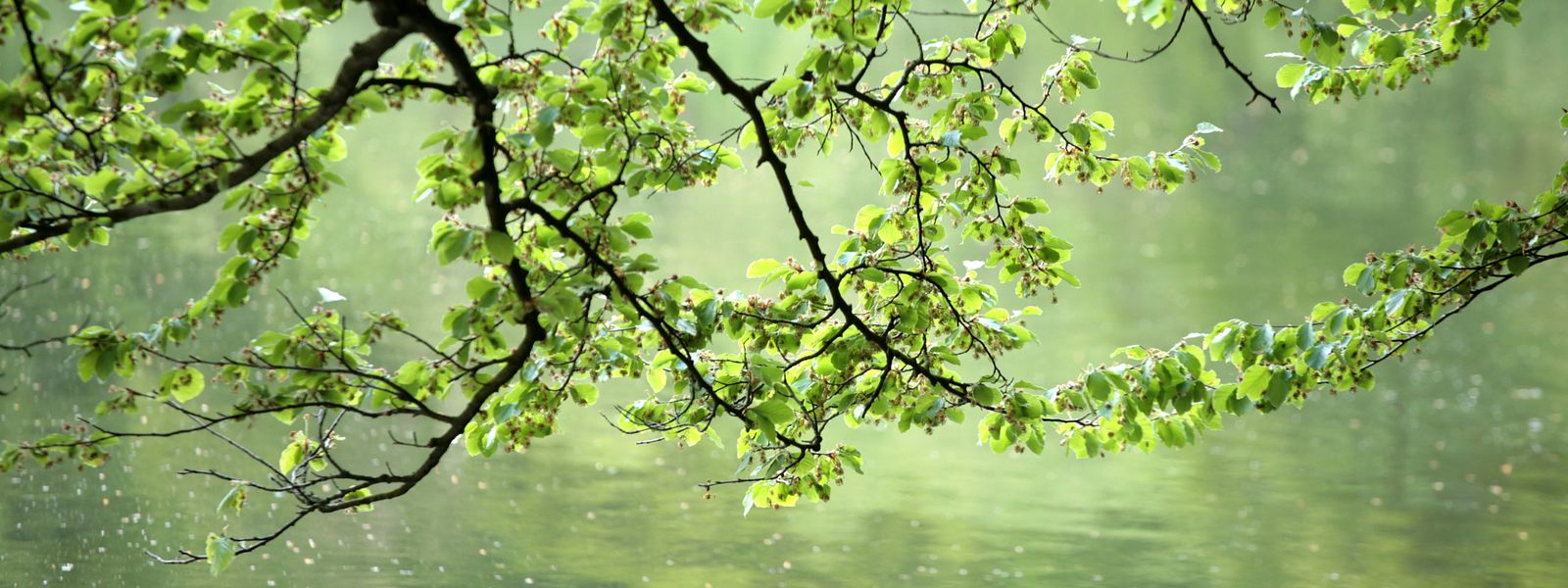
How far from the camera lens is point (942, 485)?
904cm

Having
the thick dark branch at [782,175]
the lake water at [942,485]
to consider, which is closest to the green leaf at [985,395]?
the thick dark branch at [782,175]

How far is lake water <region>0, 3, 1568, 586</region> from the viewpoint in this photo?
7520 millimetres

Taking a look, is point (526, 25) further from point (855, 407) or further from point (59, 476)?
point (855, 407)

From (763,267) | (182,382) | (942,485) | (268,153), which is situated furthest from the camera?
(942,485)

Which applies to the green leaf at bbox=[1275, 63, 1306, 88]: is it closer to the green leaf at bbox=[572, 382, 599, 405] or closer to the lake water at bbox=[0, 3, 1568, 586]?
the green leaf at bbox=[572, 382, 599, 405]

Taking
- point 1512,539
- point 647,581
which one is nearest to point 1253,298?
point 1512,539

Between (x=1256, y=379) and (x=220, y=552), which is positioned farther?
(x=1256, y=379)

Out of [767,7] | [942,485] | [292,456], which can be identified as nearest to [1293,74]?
[767,7]

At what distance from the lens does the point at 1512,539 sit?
26.8 ft

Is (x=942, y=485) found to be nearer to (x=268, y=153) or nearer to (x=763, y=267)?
(x=763, y=267)

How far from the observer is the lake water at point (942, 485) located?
296 inches

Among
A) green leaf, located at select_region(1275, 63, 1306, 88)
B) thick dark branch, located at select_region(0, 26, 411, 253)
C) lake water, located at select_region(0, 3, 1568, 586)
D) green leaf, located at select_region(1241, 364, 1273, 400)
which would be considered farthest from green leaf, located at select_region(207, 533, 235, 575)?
lake water, located at select_region(0, 3, 1568, 586)

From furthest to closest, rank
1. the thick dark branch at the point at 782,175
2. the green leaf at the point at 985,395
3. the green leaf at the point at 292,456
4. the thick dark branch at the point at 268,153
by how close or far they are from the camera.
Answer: the green leaf at the point at 985,395 → the green leaf at the point at 292,456 → the thick dark branch at the point at 782,175 → the thick dark branch at the point at 268,153

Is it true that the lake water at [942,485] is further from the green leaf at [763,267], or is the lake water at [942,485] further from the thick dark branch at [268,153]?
the thick dark branch at [268,153]
